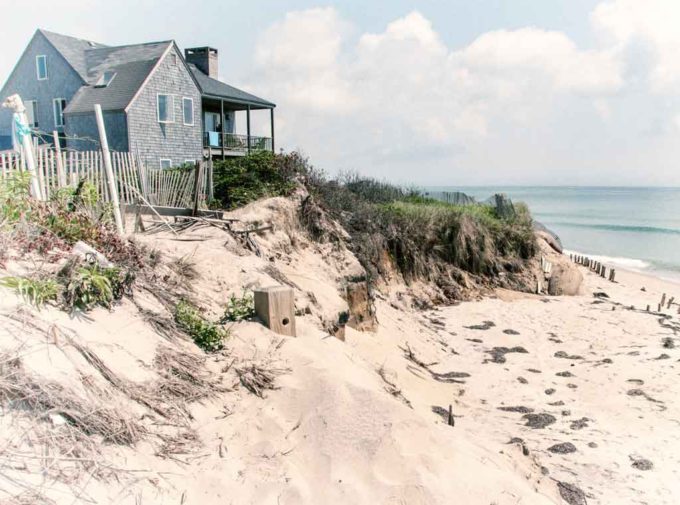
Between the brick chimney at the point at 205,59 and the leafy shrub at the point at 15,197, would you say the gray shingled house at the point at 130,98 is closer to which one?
the brick chimney at the point at 205,59

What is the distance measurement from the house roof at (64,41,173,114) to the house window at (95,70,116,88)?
159 millimetres

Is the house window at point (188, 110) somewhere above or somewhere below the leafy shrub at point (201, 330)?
above

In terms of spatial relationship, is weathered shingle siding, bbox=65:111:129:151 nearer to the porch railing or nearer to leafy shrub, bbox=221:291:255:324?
the porch railing

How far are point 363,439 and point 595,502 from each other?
309cm

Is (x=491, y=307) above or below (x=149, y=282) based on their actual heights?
below

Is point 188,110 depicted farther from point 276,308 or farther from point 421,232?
point 276,308

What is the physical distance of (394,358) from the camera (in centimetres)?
933

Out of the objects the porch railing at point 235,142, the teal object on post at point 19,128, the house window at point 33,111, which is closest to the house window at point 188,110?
the porch railing at point 235,142

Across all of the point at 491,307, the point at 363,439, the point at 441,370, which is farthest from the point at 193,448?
the point at 491,307

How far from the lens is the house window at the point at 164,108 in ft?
93.2

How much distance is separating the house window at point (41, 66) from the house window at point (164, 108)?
8.17 metres

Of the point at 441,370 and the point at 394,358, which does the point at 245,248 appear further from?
the point at 441,370

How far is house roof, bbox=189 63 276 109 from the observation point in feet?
102

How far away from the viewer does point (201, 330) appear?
213 inches
